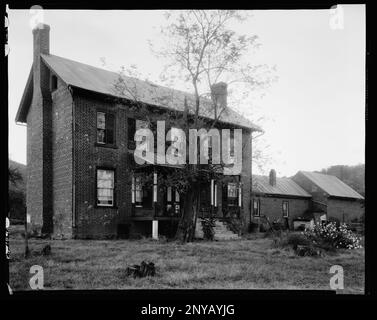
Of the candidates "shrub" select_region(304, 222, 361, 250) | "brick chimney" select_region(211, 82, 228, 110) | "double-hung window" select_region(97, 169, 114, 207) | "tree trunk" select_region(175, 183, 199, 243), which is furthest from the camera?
"double-hung window" select_region(97, 169, 114, 207)

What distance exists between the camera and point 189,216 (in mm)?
14133

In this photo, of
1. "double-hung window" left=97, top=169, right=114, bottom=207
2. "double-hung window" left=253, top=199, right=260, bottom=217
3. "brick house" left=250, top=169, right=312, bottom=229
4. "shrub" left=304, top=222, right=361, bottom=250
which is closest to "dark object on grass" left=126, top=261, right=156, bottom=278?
"shrub" left=304, top=222, right=361, bottom=250

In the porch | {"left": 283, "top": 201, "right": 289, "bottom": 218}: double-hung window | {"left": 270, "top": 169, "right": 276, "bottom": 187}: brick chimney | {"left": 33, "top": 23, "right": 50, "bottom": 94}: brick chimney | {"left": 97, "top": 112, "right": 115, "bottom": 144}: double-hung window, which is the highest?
{"left": 33, "top": 23, "right": 50, "bottom": 94}: brick chimney

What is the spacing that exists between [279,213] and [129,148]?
49.5 ft

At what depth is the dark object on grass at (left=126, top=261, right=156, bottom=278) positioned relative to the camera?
25.1ft

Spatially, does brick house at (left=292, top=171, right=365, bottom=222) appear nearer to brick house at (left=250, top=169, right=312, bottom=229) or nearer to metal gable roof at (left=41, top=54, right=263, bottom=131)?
brick house at (left=250, top=169, right=312, bottom=229)

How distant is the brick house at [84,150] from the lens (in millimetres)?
14664

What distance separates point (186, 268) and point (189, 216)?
214 inches

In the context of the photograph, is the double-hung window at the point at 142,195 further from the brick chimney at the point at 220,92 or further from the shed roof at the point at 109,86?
the brick chimney at the point at 220,92

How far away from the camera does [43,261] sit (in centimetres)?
896

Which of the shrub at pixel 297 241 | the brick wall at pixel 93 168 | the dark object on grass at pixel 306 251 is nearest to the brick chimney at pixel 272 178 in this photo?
the brick wall at pixel 93 168

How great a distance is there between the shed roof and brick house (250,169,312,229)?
11563 mm
